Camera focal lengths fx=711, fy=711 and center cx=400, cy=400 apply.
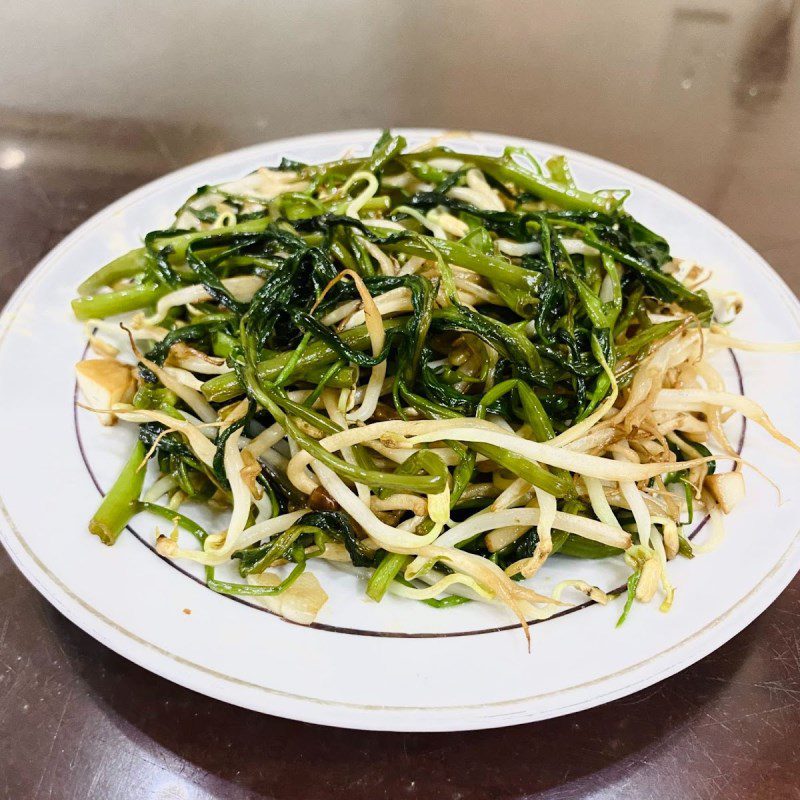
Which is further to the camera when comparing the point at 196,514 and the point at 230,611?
the point at 196,514

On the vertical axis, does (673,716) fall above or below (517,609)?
below

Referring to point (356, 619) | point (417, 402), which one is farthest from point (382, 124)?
point (356, 619)

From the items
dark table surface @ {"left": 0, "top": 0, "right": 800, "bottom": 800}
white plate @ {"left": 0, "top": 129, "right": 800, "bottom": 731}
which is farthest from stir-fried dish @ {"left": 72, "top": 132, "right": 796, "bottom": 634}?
→ dark table surface @ {"left": 0, "top": 0, "right": 800, "bottom": 800}

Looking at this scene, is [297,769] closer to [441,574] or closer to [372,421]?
[441,574]

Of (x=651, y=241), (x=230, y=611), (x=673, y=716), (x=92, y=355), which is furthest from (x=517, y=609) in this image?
(x=92, y=355)

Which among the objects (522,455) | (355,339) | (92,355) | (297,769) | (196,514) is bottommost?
(297,769)

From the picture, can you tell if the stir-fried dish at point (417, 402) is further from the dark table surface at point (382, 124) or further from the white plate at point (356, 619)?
the dark table surface at point (382, 124)

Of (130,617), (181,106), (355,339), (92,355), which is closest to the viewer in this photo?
(130,617)
